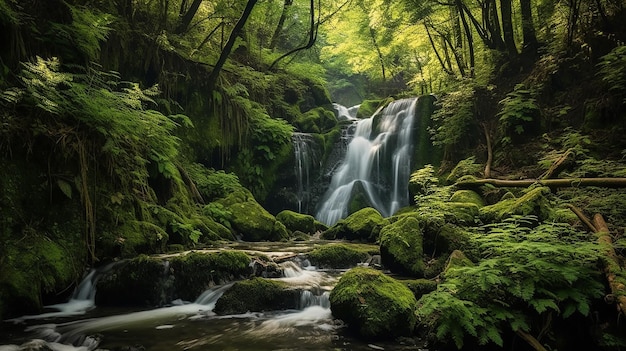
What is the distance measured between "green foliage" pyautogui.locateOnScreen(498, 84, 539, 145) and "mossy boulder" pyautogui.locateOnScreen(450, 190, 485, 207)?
2566 millimetres

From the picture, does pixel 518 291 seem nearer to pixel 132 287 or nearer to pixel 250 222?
pixel 132 287

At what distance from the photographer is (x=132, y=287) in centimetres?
595

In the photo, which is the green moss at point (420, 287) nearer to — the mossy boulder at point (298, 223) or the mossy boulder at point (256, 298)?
the mossy boulder at point (256, 298)

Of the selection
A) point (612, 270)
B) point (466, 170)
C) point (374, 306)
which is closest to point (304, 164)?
point (466, 170)

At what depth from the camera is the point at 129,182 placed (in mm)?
7637

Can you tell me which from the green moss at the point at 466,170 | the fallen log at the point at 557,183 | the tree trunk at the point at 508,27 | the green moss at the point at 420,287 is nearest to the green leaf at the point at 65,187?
the green moss at the point at 420,287

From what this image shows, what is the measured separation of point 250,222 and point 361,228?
3.20m

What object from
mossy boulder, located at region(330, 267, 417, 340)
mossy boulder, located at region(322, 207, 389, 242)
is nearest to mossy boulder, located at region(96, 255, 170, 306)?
mossy boulder, located at region(330, 267, 417, 340)

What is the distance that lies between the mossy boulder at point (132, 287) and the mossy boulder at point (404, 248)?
3.86 m

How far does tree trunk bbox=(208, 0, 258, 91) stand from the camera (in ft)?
32.6

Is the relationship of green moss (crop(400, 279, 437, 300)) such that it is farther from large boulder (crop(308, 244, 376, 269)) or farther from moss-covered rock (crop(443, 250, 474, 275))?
large boulder (crop(308, 244, 376, 269))

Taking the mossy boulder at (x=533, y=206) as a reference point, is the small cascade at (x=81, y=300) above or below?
below

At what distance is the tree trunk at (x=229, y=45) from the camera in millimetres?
9930

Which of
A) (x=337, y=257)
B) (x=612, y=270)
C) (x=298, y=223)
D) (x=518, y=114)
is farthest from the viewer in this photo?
(x=298, y=223)
